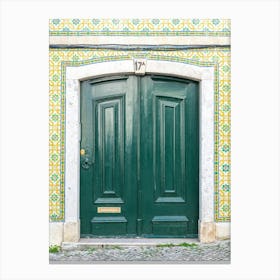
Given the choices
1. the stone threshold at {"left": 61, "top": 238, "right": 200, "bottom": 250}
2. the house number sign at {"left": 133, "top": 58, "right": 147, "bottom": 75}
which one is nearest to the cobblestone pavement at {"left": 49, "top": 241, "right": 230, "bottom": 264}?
the stone threshold at {"left": 61, "top": 238, "right": 200, "bottom": 250}

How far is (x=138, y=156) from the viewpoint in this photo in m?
4.73

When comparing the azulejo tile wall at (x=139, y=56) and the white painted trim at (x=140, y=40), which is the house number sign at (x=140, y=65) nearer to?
the azulejo tile wall at (x=139, y=56)

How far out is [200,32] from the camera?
458cm

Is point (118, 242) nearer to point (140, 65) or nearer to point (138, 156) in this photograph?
point (138, 156)

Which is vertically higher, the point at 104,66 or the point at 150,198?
the point at 104,66

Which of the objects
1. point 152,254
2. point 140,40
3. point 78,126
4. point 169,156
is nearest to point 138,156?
point 169,156

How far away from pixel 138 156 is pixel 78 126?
2.75 ft

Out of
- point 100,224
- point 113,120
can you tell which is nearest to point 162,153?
point 113,120

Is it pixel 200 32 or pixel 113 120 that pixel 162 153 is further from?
pixel 200 32

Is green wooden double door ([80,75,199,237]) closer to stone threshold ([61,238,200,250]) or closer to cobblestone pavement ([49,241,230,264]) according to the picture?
stone threshold ([61,238,200,250])

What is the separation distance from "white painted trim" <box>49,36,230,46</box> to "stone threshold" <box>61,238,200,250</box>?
2425 mm

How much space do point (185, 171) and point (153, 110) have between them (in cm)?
87

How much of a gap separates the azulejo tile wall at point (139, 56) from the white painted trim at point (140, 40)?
5 cm

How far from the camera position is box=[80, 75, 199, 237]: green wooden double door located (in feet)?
15.5
